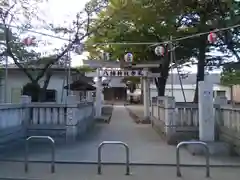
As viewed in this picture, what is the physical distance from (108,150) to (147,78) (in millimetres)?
14654

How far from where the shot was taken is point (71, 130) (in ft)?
44.9

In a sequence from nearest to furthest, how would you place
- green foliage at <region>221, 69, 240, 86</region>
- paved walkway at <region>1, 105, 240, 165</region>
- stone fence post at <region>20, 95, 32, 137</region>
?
paved walkway at <region>1, 105, 240, 165</region> → stone fence post at <region>20, 95, 32, 137</region> → green foliage at <region>221, 69, 240, 86</region>

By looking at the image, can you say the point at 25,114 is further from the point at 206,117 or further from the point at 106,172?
the point at 206,117

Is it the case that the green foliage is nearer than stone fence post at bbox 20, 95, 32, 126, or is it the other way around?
stone fence post at bbox 20, 95, 32, 126

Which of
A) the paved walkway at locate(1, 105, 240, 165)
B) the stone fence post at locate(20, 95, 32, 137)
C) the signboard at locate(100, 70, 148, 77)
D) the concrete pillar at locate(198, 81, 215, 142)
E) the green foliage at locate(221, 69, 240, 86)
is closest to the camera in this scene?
the paved walkway at locate(1, 105, 240, 165)

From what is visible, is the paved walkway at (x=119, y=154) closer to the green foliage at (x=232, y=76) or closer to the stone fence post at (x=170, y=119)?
the stone fence post at (x=170, y=119)

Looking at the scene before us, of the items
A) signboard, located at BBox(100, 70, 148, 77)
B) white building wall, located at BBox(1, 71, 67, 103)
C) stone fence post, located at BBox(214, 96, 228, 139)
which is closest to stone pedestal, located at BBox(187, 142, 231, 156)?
stone fence post, located at BBox(214, 96, 228, 139)

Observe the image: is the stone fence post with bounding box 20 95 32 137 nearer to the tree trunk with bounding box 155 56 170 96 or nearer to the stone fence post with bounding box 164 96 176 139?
the stone fence post with bounding box 164 96 176 139

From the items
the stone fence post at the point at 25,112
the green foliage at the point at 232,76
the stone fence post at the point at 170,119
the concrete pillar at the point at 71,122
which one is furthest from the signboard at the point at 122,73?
the stone fence post at the point at 25,112

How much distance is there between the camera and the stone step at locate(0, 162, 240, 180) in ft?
27.2

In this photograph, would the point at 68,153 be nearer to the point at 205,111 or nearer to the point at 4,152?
the point at 4,152

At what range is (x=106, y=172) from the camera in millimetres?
8844

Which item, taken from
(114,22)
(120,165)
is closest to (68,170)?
(120,165)

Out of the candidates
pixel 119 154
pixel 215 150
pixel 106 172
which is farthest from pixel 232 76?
pixel 106 172
